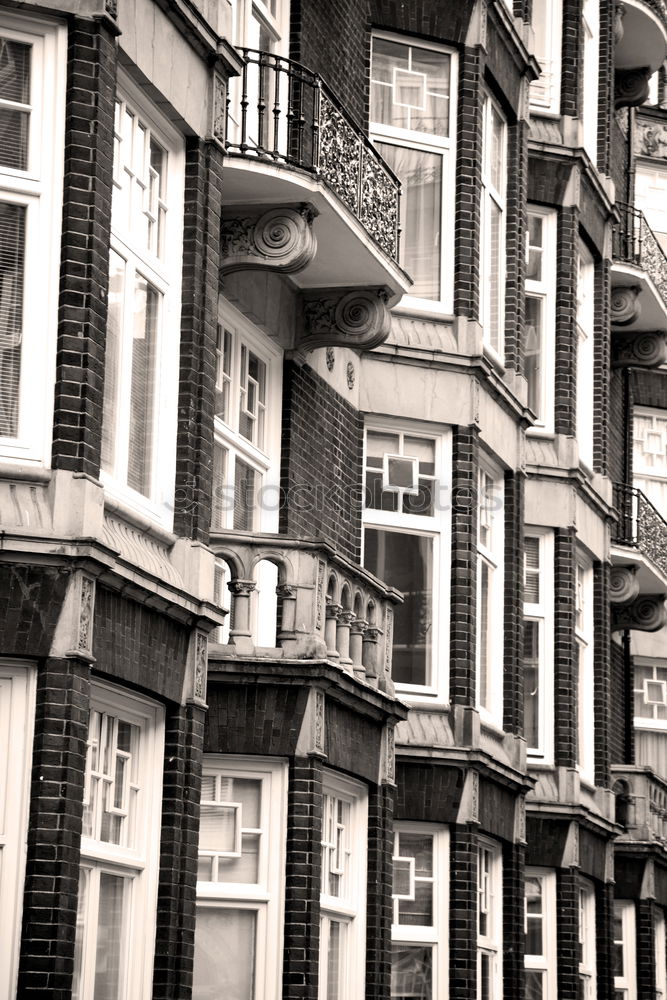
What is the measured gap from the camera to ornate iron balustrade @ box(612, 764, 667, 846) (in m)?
28.4

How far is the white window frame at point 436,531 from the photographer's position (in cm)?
1984

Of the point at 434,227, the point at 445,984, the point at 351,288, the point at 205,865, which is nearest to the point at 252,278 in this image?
the point at 351,288

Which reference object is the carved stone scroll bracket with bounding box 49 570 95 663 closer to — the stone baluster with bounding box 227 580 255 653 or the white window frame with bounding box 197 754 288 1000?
the stone baluster with bounding box 227 580 255 653

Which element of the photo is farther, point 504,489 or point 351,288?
point 504,489

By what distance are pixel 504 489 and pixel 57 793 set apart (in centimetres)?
1173

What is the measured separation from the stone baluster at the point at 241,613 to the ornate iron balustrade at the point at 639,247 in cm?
1520

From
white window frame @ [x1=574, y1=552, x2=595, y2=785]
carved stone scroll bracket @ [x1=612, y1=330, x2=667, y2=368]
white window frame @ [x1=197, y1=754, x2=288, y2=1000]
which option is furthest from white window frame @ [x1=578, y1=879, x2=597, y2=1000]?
white window frame @ [x1=197, y1=754, x2=288, y2=1000]

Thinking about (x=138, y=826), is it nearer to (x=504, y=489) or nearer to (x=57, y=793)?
(x=57, y=793)

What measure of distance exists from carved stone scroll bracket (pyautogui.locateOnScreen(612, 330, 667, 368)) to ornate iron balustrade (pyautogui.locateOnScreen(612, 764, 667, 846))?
254 inches

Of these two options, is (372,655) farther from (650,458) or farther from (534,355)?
(650,458)

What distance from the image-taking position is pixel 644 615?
3055 cm

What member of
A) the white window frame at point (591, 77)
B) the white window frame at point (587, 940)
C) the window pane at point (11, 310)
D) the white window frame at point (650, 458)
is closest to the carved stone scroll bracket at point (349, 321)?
the window pane at point (11, 310)

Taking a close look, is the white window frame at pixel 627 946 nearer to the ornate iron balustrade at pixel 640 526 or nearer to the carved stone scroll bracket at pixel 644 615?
the carved stone scroll bracket at pixel 644 615

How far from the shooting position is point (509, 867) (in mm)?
21203
